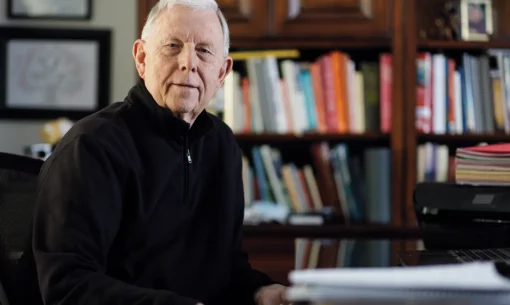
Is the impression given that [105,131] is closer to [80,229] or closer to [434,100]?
[80,229]

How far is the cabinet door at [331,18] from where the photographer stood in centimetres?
256

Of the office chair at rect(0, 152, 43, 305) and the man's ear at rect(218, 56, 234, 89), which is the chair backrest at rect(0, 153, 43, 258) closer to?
the office chair at rect(0, 152, 43, 305)

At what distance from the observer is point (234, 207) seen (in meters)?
1.49

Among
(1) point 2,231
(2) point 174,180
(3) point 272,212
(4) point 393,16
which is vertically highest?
(4) point 393,16

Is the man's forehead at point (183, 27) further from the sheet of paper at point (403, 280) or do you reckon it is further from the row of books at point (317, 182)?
the row of books at point (317, 182)

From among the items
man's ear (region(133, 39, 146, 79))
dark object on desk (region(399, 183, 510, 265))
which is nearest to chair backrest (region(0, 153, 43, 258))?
man's ear (region(133, 39, 146, 79))

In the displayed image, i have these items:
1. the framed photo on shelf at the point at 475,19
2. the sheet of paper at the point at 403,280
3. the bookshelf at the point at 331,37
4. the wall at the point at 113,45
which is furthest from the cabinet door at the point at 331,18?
the sheet of paper at the point at 403,280

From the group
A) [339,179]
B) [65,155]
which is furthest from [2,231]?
[339,179]

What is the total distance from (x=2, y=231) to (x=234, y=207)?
0.47 m

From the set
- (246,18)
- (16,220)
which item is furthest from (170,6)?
(246,18)

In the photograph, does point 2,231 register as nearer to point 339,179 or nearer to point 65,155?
point 65,155

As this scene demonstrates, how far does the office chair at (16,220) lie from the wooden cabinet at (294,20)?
1328 millimetres

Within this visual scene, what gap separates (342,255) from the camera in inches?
55.1

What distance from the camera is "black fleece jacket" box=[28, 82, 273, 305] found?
1.08 m
